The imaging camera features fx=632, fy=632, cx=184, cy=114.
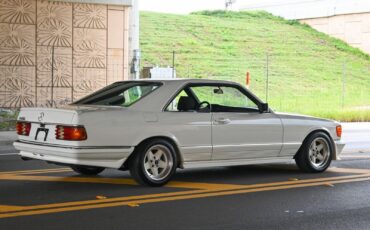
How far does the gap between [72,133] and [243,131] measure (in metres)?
2.59

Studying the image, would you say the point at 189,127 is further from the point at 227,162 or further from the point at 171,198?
the point at 171,198

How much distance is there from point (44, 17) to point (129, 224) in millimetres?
15950

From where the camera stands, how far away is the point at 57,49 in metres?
21.2

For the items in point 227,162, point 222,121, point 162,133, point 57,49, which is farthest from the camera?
point 57,49

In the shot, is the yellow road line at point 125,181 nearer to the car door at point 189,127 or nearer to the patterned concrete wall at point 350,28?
the car door at point 189,127

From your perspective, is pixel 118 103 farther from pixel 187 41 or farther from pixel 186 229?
pixel 187 41

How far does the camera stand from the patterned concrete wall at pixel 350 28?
40.8 metres

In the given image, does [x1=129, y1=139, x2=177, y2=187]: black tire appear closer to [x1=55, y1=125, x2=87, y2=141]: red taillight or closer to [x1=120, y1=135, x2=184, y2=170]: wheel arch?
[x1=120, y1=135, x2=184, y2=170]: wheel arch

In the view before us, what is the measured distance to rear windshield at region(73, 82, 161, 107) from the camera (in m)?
8.72

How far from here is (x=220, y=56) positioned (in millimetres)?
36125

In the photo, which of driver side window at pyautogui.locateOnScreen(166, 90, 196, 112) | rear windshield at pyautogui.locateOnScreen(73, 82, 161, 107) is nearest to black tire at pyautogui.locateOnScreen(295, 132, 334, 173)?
driver side window at pyautogui.locateOnScreen(166, 90, 196, 112)

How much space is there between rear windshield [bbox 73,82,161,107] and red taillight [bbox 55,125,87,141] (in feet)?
2.88

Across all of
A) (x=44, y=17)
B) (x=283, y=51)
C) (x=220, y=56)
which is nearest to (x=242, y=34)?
(x=283, y=51)

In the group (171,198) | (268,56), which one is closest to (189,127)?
(171,198)
